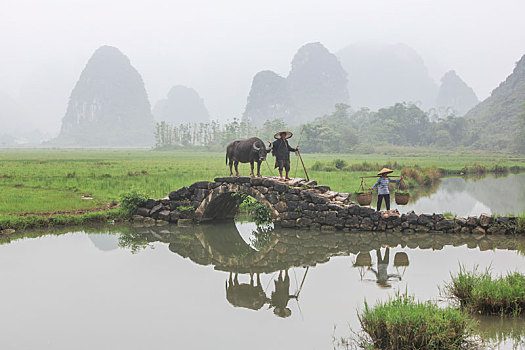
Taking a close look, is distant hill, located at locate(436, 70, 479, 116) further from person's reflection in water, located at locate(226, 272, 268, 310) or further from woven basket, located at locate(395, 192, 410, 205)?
person's reflection in water, located at locate(226, 272, 268, 310)

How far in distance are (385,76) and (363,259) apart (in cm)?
18012

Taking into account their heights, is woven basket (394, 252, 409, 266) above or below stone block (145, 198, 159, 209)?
below

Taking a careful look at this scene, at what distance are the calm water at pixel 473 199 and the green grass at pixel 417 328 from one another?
949 centimetres

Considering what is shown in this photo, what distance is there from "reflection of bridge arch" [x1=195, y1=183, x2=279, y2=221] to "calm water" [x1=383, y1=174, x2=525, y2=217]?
5197 millimetres

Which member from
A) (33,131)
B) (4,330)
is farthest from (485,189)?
(33,131)

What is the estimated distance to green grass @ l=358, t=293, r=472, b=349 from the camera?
4195 millimetres

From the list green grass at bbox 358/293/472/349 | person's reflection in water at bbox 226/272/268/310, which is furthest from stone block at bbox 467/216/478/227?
green grass at bbox 358/293/472/349

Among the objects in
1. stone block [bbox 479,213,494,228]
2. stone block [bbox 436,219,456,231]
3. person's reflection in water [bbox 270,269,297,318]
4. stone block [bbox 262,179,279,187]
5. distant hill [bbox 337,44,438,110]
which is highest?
distant hill [bbox 337,44,438,110]

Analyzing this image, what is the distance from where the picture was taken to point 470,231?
9570 mm

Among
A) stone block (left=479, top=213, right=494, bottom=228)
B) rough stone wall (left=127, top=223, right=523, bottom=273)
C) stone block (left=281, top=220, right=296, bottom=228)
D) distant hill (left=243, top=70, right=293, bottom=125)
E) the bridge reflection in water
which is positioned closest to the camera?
the bridge reflection in water

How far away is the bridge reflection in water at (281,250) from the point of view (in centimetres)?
658

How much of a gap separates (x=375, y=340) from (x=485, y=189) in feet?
59.0

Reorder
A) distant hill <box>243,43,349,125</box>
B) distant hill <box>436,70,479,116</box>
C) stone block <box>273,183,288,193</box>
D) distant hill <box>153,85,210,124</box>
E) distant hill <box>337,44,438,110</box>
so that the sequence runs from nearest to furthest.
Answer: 1. stone block <box>273,183,288,193</box>
2. distant hill <box>243,43,349,125</box>
3. distant hill <box>436,70,479,116</box>
4. distant hill <box>153,85,210,124</box>
5. distant hill <box>337,44,438,110</box>

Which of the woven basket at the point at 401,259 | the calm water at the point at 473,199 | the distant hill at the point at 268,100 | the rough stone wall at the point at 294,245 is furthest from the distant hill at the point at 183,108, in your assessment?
the woven basket at the point at 401,259
